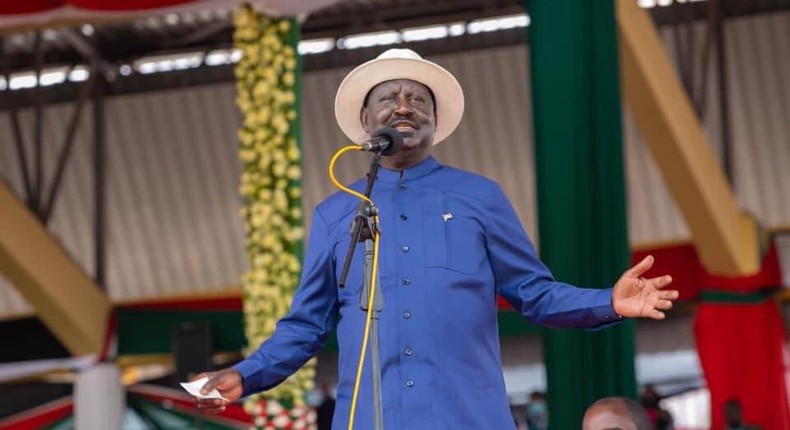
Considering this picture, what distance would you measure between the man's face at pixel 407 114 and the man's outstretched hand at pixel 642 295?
1.70 feet

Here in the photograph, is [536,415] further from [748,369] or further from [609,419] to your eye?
[609,419]

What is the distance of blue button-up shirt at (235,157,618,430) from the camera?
2.99 meters

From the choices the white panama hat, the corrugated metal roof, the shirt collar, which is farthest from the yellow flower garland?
the corrugated metal roof

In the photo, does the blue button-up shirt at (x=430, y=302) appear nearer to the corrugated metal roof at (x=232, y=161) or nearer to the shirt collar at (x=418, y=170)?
the shirt collar at (x=418, y=170)

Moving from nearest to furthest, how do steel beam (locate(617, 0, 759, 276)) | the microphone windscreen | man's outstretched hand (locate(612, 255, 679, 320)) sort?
1. man's outstretched hand (locate(612, 255, 679, 320))
2. the microphone windscreen
3. steel beam (locate(617, 0, 759, 276))

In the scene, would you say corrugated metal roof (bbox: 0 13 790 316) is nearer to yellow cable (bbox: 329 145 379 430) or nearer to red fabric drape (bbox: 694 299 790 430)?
red fabric drape (bbox: 694 299 790 430)

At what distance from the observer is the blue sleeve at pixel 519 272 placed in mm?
3033

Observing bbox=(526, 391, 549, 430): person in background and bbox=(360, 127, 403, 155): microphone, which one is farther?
bbox=(526, 391, 549, 430): person in background

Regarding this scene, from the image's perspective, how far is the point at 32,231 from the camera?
1184cm

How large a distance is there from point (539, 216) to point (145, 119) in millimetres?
12990

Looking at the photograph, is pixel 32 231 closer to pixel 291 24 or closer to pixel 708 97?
pixel 291 24

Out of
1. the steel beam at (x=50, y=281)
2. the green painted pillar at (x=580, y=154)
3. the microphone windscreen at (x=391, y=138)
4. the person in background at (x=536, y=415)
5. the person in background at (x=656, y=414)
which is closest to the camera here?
the microphone windscreen at (x=391, y=138)

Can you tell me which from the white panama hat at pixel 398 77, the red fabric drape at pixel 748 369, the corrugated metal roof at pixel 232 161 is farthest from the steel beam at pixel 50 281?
the white panama hat at pixel 398 77

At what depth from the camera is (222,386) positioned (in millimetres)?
2990
